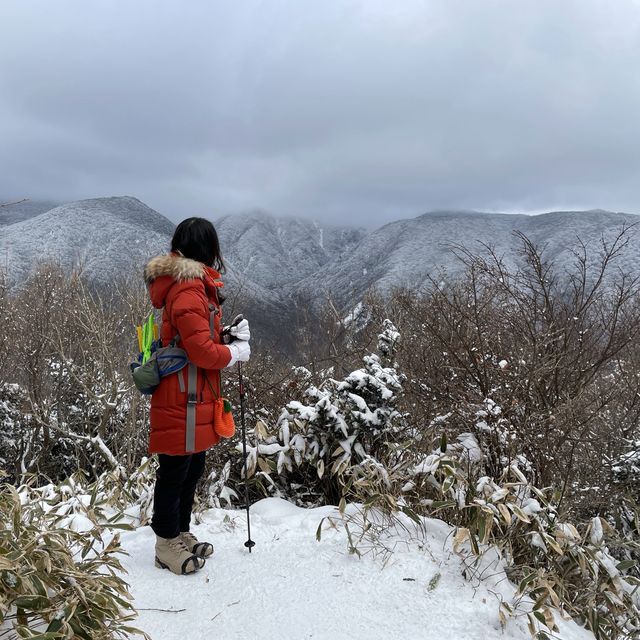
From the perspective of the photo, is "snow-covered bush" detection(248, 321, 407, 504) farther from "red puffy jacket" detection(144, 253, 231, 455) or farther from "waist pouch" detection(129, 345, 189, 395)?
"waist pouch" detection(129, 345, 189, 395)

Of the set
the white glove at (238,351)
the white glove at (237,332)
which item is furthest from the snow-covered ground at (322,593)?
the white glove at (237,332)

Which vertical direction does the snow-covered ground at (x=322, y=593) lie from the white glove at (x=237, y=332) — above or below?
below

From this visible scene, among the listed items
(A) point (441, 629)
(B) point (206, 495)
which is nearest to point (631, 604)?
(A) point (441, 629)

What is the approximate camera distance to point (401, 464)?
→ 11.2ft

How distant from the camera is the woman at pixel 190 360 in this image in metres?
2.52

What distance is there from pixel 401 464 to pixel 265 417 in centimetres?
154

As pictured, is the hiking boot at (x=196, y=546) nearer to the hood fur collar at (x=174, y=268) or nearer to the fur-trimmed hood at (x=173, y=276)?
the fur-trimmed hood at (x=173, y=276)

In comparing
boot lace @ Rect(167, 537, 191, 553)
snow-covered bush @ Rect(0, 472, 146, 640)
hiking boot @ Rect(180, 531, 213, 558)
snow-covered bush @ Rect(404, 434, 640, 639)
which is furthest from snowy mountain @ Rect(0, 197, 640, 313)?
snow-covered bush @ Rect(0, 472, 146, 640)

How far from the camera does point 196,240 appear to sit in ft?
8.79

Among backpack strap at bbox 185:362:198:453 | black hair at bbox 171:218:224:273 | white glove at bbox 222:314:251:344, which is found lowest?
backpack strap at bbox 185:362:198:453

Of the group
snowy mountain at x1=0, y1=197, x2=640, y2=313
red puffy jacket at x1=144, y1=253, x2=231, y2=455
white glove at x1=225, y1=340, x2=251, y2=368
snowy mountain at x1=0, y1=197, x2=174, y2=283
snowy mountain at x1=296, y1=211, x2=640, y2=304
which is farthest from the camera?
snowy mountain at x1=296, y1=211, x2=640, y2=304

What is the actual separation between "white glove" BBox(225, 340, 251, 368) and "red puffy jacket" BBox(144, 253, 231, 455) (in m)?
0.03

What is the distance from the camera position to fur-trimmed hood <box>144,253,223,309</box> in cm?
254

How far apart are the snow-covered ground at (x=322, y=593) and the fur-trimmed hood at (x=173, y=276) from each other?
1.45 m
